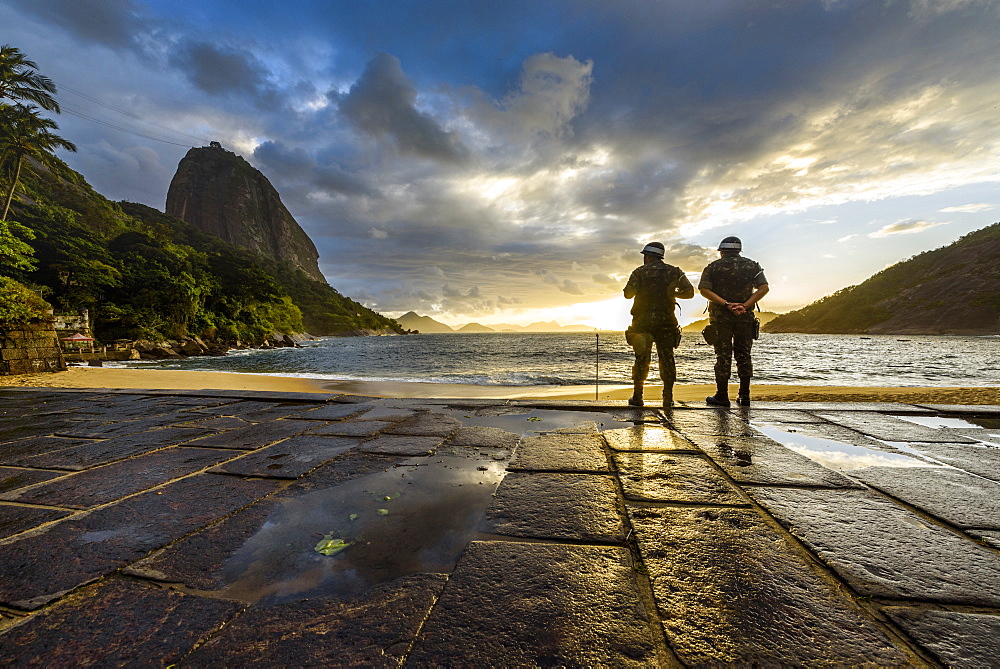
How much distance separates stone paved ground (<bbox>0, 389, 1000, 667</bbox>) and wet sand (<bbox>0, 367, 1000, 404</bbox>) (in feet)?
17.0

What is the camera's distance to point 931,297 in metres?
69.8

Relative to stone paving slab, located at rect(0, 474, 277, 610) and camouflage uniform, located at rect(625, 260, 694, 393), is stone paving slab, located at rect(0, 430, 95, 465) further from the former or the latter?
camouflage uniform, located at rect(625, 260, 694, 393)

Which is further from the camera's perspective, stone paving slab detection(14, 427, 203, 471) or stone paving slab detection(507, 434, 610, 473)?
stone paving slab detection(14, 427, 203, 471)

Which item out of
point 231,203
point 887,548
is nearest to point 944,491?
point 887,548

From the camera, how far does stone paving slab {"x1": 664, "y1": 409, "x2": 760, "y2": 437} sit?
141 inches

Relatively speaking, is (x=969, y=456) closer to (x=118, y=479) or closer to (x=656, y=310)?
(x=656, y=310)

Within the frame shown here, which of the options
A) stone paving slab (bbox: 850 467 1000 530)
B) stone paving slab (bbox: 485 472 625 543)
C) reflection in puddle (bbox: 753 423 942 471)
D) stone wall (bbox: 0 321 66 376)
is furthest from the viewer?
stone wall (bbox: 0 321 66 376)

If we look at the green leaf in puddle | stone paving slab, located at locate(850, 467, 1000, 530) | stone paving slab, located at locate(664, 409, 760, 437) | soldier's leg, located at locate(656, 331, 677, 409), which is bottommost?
the green leaf in puddle

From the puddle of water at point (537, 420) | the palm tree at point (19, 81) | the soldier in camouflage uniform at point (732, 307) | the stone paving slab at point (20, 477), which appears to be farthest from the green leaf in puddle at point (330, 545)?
the palm tree at point (19, 81)

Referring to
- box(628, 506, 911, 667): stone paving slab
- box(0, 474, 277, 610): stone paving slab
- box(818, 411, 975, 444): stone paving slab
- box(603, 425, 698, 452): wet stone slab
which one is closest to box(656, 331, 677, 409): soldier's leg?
box(603, 425, 698, 452): wet stone slab

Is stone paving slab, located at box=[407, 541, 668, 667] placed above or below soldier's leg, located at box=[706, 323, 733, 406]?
below

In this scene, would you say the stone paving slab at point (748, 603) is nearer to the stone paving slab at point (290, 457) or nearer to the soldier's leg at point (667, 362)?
the stone paving slab at point (290, 457)

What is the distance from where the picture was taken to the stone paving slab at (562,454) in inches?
106

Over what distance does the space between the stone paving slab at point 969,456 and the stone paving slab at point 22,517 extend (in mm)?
5560
